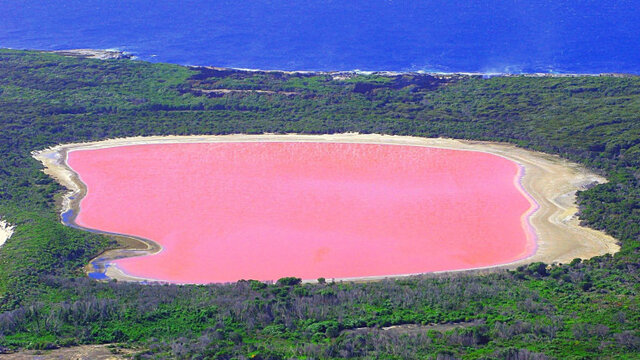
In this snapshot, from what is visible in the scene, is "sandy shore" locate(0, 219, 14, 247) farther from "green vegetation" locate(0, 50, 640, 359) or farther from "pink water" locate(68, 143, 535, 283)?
"pink water" locate(68, 143, 535, 283)

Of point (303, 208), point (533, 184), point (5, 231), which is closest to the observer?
point (5, 231)

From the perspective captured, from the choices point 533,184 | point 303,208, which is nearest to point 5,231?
point 303,208

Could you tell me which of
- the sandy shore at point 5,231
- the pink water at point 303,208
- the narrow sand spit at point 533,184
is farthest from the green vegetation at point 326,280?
the pink water at point 303,208

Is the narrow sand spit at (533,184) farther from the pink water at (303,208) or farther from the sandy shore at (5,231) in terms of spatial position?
the sandy shore at (5,231)

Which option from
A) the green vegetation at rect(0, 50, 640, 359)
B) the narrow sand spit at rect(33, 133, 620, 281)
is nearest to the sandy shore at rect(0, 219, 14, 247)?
the green vegetation at rect(0, 50, 640, 359)

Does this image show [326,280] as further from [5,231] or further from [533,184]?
[533,184]

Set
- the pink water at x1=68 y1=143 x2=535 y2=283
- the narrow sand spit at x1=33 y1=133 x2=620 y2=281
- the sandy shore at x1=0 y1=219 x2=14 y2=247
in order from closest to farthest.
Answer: the pink water at x1=68 y1=143 x2=535 y2=283 → the narrow sand spit at x1=33 y1=133 x2=620 y2=281 → the sandy shore at x1=0 y1=219 x2=14 y2=247

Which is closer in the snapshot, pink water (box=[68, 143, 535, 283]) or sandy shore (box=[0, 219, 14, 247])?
pink water (box=[68, 143, 535, 283])
